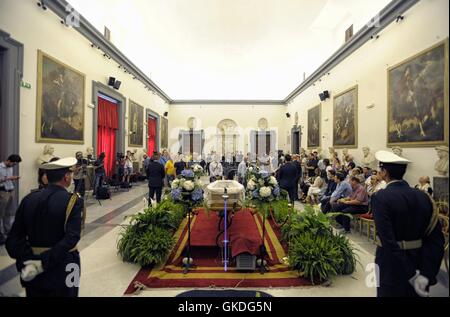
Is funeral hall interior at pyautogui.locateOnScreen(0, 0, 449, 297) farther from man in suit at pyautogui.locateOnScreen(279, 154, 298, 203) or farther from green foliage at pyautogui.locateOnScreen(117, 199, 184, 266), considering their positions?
man in suit at pyautogui.locateOnScreen(279, 154, 298, 203)

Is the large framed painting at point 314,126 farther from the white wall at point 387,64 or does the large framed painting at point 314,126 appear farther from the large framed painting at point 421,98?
the large framed painting at point 421,98

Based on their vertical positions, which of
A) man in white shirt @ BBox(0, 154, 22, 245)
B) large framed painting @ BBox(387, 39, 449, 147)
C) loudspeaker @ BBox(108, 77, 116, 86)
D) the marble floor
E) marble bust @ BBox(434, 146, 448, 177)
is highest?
loudspeaker @ BBox(108, 77, 116, 86)

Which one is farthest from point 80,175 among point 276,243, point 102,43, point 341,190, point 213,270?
point 102,43

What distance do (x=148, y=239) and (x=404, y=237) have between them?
328 centimetres

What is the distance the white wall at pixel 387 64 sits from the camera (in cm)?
145

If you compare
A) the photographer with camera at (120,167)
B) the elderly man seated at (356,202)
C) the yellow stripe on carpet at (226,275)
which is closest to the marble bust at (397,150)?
the yellow stripe on carpet at (226,275)

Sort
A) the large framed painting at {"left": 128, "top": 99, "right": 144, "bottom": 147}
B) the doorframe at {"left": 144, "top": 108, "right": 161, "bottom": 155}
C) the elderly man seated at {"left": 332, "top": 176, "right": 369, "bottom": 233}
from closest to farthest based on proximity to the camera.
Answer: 1. the elderly man seated at {"left": 332, "top": 176, "right": 369, "bottom": 233}
2. the large framed painting at {"left": 128, "top": 99, "right": 144, "bottom": 147}
3. the doorframe at {"left": 144, "top": 108, "right": 161, "bottom": 155}

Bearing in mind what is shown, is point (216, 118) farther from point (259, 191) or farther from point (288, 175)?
point (259, 191)

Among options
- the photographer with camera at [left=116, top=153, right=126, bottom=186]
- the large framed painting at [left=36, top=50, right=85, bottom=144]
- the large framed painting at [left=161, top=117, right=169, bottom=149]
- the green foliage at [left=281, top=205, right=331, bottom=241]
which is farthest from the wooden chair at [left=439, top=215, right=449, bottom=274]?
the large framed painting at [left=161, top=117, right=169, bottom=149]

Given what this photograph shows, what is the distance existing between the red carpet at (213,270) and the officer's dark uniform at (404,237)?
143 cm

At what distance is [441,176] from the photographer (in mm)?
1369

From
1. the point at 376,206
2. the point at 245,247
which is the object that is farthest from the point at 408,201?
the point at 245,247

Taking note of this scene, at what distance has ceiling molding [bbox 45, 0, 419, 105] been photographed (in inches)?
78.4

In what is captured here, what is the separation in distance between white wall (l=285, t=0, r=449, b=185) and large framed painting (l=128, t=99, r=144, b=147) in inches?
447
